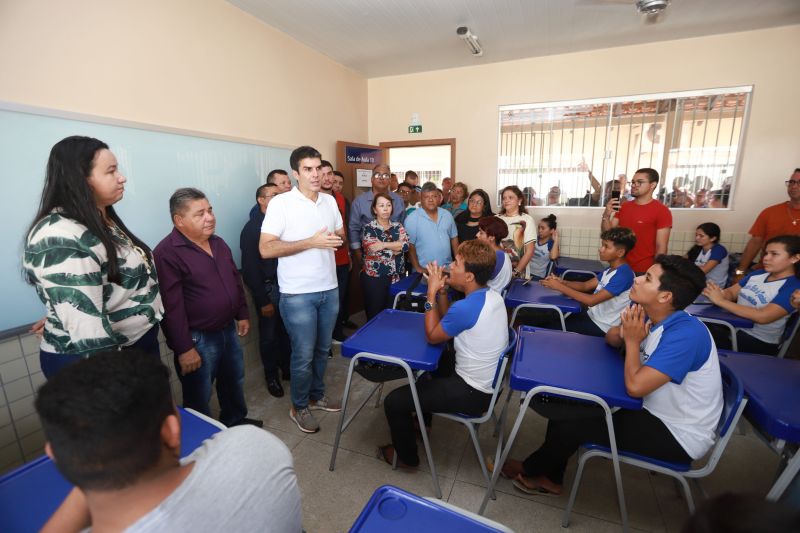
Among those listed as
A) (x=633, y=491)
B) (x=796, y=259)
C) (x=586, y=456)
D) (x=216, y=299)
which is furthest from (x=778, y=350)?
(x=216, y=299)

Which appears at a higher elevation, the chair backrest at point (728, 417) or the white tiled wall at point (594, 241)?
the white tiled wall at point (594, 241)

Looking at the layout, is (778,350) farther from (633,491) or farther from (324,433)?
(324,433)

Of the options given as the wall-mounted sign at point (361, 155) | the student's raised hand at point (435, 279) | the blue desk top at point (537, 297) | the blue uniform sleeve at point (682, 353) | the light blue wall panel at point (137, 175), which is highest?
the wall-mounted sign at point (361, 155)

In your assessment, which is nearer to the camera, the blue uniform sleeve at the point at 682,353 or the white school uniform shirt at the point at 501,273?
the blue uniform sleeve at the point at 682,353

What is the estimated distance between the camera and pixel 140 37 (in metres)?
2.31

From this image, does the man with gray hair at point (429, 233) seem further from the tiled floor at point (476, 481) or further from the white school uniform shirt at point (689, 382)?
the white school uniform shirt at point (689, 382)

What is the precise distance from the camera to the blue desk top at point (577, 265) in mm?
4117

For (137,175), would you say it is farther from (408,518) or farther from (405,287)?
(408,518)

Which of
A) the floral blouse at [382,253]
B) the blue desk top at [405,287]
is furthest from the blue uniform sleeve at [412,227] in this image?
the blue desk top at [405,287]

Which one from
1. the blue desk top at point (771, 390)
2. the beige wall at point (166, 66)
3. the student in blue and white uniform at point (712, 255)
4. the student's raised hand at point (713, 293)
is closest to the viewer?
the blue desk top at point (771, 390)

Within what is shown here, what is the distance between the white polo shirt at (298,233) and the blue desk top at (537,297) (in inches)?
55.1

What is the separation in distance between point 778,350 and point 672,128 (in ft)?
9.75

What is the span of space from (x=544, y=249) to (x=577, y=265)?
534 millimetres

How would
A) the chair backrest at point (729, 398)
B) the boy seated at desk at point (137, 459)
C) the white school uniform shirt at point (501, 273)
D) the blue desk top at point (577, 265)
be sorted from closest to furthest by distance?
the boy seated at desk at point (137, 459)
the chair backrest at point (729, 398)
the white school uniform shirt at point (501, 273)
the blue desk top at point (577, 265)
